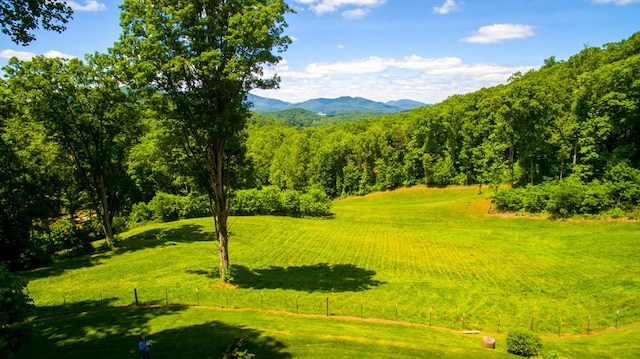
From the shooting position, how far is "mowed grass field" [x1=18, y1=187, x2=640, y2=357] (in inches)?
810

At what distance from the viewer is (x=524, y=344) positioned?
49.7 feet

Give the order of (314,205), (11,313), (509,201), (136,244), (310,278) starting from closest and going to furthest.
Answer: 1. (11,313)
2. (310,278)
3. (136,244)
4. (509,201)
5. (314,205)

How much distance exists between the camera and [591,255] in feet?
108

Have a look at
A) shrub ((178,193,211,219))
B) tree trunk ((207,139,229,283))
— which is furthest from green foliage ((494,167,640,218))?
shrub ((178,193,211,219))

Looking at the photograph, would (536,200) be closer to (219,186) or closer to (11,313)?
(219,186)

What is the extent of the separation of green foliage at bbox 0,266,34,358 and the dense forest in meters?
12.5

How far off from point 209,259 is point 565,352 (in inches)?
969

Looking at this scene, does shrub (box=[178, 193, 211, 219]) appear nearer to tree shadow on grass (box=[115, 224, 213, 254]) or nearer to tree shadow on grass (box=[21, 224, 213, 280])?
tree shadow on grass (box=[21, 224, 213, 280])

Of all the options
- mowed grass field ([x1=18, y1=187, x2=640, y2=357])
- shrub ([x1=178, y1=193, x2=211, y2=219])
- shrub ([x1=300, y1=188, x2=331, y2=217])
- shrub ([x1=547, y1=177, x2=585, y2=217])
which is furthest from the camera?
shrub ([x1=300, y1=188, x2=331, y2=217])

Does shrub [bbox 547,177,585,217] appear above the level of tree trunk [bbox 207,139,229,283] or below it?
below

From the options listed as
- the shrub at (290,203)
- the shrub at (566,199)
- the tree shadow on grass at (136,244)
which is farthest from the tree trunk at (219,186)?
the shrub at (566,199)

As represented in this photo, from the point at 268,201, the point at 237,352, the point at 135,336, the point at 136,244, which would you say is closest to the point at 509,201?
the point at 268,201

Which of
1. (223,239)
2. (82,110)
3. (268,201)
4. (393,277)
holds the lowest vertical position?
(393,277)

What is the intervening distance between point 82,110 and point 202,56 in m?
19.4
